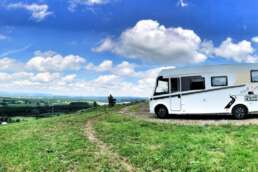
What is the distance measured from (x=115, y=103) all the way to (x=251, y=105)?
710 inches

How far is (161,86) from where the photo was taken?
2466 centimetres

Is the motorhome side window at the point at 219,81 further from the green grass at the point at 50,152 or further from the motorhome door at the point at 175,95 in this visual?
the green grass at the point at 50,152

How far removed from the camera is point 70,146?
15.0 metres

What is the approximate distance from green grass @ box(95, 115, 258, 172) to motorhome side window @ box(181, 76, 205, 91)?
5.23 m

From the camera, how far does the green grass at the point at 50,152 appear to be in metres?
12.4

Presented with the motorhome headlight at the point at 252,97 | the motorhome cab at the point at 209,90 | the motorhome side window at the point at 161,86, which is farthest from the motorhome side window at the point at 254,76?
the motorhome side window at the point at 161,86

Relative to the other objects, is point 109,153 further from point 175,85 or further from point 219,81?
point 219,81

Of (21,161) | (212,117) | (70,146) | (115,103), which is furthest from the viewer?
(115,103)

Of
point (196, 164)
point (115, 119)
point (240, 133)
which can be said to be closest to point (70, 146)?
point (196, 164)

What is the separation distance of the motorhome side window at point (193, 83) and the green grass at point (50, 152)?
7.15 meters

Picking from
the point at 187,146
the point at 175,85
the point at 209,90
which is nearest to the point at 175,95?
the point at 175,85

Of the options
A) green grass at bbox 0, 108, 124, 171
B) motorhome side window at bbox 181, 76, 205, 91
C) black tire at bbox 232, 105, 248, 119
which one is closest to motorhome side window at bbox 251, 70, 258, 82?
black tire at bbox 232, 105, 248, 119

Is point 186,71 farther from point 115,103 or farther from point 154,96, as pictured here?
point 115,103

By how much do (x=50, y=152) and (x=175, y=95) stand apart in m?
11.1
